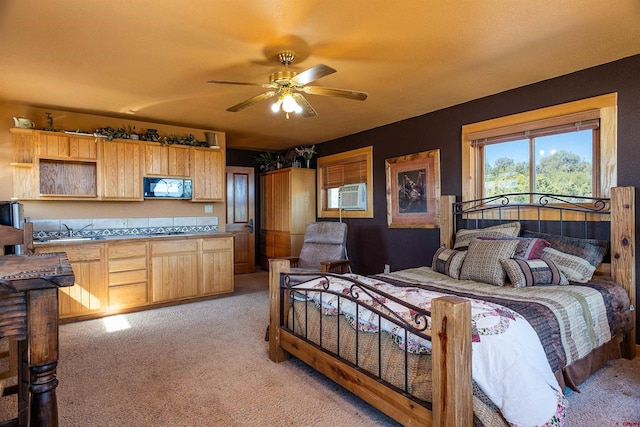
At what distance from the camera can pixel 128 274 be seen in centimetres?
422

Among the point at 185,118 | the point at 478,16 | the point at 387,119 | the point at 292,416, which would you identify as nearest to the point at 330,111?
the point at 387,119

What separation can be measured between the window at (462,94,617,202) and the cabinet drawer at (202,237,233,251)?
3114 mm

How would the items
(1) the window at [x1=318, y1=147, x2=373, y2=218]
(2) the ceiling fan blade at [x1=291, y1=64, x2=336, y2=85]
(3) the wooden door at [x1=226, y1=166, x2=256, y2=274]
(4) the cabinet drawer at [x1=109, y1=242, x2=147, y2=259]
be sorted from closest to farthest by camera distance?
(2) the ceiling fan blade at [x1=291, y1=64, x2=336, y2=85] < (4) the cabinet drawer at [x1=109, y1=242, x2=147, y2=259] < (1) the window at [x1=318, y1=147, x2=373, y2=218] < (3) the wooden door at [x1=226, y1=166, x2=256, y2=274]

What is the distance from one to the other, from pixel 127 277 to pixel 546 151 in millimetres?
4712

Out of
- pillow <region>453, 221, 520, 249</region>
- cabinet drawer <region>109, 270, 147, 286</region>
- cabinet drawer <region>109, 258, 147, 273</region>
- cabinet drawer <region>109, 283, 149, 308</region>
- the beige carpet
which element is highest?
pillow <region>453, 221, 520, 249</region>

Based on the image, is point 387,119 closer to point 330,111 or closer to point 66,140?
point 330,111

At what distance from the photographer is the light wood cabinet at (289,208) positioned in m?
6.32

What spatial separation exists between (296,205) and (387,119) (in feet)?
7.52

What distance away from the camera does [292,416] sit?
212 cm

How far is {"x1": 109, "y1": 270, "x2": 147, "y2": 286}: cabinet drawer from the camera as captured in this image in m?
4.13

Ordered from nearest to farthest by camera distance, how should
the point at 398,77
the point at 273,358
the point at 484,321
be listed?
the point at 484,321
the point at 273,358
the point at 398,77

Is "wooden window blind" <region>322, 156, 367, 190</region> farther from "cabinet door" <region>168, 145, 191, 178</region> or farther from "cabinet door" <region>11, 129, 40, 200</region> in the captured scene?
"cabinet door" <region>11, 129, 40, 200</region>

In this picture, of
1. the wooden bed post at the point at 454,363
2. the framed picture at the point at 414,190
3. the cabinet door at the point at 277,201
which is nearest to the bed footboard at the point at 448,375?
the wooden bed post at the point at 454,363

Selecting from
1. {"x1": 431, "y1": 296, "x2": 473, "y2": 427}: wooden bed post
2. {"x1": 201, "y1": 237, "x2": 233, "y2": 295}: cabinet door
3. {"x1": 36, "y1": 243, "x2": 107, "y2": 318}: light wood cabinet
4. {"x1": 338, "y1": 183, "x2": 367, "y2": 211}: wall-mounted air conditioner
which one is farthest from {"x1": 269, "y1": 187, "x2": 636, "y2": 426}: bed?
{"x1": 36, "y1": 243, "x2": 107, "y2": 318}: light wood cabinet
